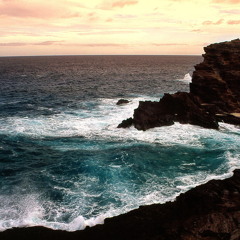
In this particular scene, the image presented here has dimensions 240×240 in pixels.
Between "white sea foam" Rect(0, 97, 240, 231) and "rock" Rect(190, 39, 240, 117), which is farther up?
"rock" Rect(190, 39, 240, 117)

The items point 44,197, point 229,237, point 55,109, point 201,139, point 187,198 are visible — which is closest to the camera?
point 229,237

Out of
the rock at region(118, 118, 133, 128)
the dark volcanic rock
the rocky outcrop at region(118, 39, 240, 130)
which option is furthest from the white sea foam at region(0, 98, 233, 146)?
the rocky outcrop at region(118, 39, 240, 130)

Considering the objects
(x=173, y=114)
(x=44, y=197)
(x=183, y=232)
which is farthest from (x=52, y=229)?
(x=173, y=114)

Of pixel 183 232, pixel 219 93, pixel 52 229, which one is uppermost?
pixel 219 93

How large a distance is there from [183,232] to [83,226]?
22.4 feet

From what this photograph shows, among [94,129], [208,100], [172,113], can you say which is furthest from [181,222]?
[208,100]

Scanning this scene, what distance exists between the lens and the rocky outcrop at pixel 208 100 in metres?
42.2

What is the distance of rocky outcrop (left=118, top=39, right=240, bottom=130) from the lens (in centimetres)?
4225

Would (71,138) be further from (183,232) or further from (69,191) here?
(183,232)

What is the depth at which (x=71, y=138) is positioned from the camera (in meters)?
38.2

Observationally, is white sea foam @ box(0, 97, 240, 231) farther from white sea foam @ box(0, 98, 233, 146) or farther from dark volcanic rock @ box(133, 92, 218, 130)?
dark volcanic rock @ box(133, 92, 218, 130)

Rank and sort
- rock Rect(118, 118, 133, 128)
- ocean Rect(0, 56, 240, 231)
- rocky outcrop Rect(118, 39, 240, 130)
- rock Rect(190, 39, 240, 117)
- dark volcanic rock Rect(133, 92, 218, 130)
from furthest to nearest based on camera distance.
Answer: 1. rock Rect(190, 39, 240, 117)
2. rocky outcrop Rect(118, 39, 240, 130)
3. rock Rect(118, 118, 133, 128)
4. dark volcanic rock Rect(133, 92, 218, 130)
5. ocean Rect(0, 56, 240, 231)

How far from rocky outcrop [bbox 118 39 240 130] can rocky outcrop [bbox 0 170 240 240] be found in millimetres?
18840

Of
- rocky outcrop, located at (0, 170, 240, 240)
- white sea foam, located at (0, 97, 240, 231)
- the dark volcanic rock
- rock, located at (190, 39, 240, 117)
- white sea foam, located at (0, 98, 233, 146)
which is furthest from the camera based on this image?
rock, located at (190, 39, 240, 117)
